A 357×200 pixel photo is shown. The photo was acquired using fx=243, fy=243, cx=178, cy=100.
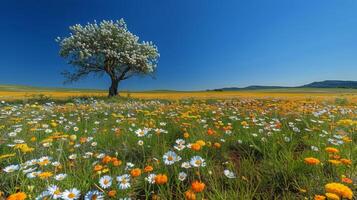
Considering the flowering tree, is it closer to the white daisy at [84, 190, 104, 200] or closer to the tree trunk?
the tree trunk

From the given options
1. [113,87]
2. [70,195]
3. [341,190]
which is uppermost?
[113,87]

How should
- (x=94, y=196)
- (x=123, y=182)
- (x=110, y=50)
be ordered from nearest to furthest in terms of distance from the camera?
(x=94, y=196) → (x=123, y=182) → (x=110, y=50)

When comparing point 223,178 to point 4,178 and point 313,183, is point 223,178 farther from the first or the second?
point 4,178

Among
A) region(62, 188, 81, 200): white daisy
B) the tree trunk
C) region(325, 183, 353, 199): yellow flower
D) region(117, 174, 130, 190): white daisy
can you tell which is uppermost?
the tree trunk

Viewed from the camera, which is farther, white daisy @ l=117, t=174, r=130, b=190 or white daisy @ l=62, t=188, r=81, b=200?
white daisy @ l=117, t=174, r=130, b=190

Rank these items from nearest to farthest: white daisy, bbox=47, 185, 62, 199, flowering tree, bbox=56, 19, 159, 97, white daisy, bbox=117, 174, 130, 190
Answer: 1. white daisy, bbox=47, 185, 62, 199
2. white daisy, bbox=117, 174, 130, 190
3. flowering tree, bbox=56, 19, 159, 97

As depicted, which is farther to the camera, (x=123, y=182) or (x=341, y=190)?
(x=123, y=182)

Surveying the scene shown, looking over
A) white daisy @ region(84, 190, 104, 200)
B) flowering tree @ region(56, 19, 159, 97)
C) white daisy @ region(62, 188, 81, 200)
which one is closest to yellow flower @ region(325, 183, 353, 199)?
white daisy @ region(84, 190, 104, 200)

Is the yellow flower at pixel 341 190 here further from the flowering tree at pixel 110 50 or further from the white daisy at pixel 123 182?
the flowering tree at pixel 110 50

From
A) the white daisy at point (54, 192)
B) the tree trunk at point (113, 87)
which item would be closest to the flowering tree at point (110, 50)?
the tree trunk at point (113, 87)

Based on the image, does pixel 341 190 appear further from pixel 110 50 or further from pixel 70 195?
pixel 110 50

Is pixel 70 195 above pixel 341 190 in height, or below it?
below

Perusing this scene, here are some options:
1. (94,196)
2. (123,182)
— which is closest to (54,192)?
(94,196)

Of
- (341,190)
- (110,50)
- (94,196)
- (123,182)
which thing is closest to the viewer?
(341,190)
